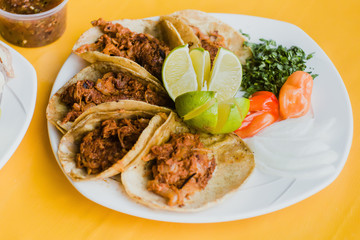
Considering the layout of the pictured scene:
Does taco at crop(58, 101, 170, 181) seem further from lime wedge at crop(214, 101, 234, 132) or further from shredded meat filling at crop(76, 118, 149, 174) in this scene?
lime wedge at crop(214, 101, 234, 132)

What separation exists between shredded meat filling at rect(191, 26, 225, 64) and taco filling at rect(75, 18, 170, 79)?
41cm

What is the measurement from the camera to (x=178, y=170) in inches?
119

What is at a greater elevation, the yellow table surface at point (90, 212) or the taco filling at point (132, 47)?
the taco filling at point (132, 47)

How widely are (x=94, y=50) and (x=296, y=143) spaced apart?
2079 mm

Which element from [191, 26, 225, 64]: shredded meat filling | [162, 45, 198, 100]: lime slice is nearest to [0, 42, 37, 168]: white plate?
[162, 45, 198, 100]: lime slice

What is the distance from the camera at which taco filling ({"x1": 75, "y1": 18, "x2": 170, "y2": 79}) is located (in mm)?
3770

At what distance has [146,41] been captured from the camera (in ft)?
12.6

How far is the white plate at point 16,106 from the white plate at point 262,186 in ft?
0.81

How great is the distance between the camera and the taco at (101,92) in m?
3.43

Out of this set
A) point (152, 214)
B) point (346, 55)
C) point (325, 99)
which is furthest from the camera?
point (346, 55)

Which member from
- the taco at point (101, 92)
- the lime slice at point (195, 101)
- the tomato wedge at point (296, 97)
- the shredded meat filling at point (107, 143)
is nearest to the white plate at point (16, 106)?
the taco at point (101, 92)

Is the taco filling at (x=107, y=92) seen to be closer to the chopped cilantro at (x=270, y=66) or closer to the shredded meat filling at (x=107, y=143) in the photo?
the shredded meat filling at (x=107, y=143)

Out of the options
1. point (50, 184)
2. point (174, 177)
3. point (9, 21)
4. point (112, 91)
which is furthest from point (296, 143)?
point (9, 21)

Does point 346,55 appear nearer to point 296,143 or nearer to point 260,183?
point 296,143
